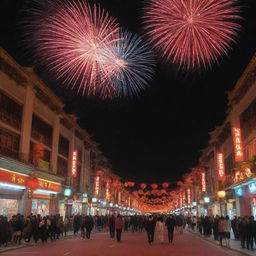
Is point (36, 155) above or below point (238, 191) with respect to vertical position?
above

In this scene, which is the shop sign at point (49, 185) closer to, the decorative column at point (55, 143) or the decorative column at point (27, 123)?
the decorative column at point (55, 143)

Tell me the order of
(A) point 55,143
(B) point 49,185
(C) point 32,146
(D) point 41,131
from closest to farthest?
1. (C) point 32,146
2. (D) point 41,131
3. (B) point 49,185
4. (A) point 55,143

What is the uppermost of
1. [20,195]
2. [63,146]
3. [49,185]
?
[63,146]

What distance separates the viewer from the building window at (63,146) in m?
41.8

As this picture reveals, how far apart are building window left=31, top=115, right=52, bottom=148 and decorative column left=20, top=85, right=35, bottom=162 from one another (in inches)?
79.7

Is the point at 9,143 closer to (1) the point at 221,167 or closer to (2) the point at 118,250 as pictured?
(2) the point at 118,250

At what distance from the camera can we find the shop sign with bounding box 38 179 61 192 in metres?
32.8

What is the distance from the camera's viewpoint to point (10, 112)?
27547 millimetres

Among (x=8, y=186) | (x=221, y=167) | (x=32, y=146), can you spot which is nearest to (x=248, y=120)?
(x=221, y=167)

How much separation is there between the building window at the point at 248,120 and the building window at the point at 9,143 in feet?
62.6

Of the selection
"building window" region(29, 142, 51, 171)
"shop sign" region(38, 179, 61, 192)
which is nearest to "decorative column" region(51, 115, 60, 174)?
"shop sign" region(38, 179, 61, 192)

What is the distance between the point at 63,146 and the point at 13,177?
16262 millimetres

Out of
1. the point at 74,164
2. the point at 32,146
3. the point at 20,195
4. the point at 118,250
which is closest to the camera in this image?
the point at 118,250

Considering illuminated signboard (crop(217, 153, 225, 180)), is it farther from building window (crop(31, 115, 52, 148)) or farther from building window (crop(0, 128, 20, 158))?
building window (crop(0, 128, 20, 158))
